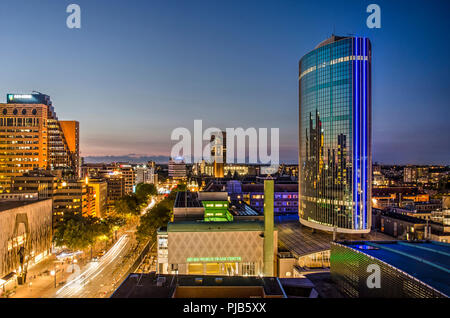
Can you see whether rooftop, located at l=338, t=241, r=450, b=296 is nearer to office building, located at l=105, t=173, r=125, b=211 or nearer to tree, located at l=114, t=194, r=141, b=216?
tree, located at l=114, t=194, r=141, b=216

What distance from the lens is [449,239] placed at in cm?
3078

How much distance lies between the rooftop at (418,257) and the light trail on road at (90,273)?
2256cm

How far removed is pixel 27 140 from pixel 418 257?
6872cm

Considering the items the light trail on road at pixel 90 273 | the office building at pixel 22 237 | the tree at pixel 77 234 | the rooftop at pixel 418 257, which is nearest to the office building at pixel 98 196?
the light trail on road at pixel 90 273

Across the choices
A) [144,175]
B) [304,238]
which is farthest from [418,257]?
[144,175]

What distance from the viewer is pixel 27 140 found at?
57656 millimetres

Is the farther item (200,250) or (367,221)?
(367,221)

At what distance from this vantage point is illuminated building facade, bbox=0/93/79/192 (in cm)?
5606

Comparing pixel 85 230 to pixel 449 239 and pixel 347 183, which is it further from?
pixel 449 239

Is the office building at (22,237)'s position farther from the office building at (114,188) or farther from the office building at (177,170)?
the office building at (177,170)

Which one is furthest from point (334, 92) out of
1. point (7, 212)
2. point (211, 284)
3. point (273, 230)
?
point (7, 212)

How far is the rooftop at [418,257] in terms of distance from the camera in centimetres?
1269

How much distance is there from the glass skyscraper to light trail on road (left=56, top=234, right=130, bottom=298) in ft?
81.2

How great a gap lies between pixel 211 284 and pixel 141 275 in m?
4.44
